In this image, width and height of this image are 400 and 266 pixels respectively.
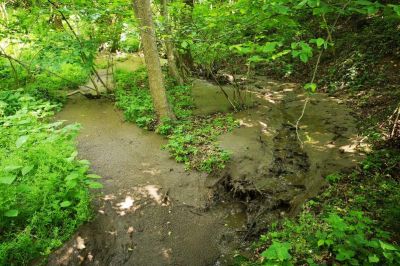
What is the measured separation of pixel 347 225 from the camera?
3180 mm

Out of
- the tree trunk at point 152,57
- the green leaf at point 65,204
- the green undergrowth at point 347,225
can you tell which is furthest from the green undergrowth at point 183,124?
the green leaf at point 65,204

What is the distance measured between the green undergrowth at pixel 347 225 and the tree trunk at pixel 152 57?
172 inches

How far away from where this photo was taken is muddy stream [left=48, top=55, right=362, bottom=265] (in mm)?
4109

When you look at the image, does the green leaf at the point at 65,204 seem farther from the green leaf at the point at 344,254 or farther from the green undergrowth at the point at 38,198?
the green leaf at the point at 344,254

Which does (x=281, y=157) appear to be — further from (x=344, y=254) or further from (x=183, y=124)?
(x=344, y=254)

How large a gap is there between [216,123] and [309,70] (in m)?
5.86

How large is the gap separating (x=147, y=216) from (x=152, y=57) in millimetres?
4007

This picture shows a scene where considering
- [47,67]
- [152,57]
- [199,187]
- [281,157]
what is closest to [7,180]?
[199,187]

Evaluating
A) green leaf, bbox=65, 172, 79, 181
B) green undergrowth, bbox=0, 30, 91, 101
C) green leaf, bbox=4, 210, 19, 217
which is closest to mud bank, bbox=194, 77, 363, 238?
green leaf, bbox=65, 172, 79, 181

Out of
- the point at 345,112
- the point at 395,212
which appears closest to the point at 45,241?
the point at 395,212

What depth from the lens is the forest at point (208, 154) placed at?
3.49 m

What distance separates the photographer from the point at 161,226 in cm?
455

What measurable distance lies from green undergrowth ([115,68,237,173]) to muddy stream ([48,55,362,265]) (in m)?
0.24

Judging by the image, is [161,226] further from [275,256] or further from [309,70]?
[309,70]
